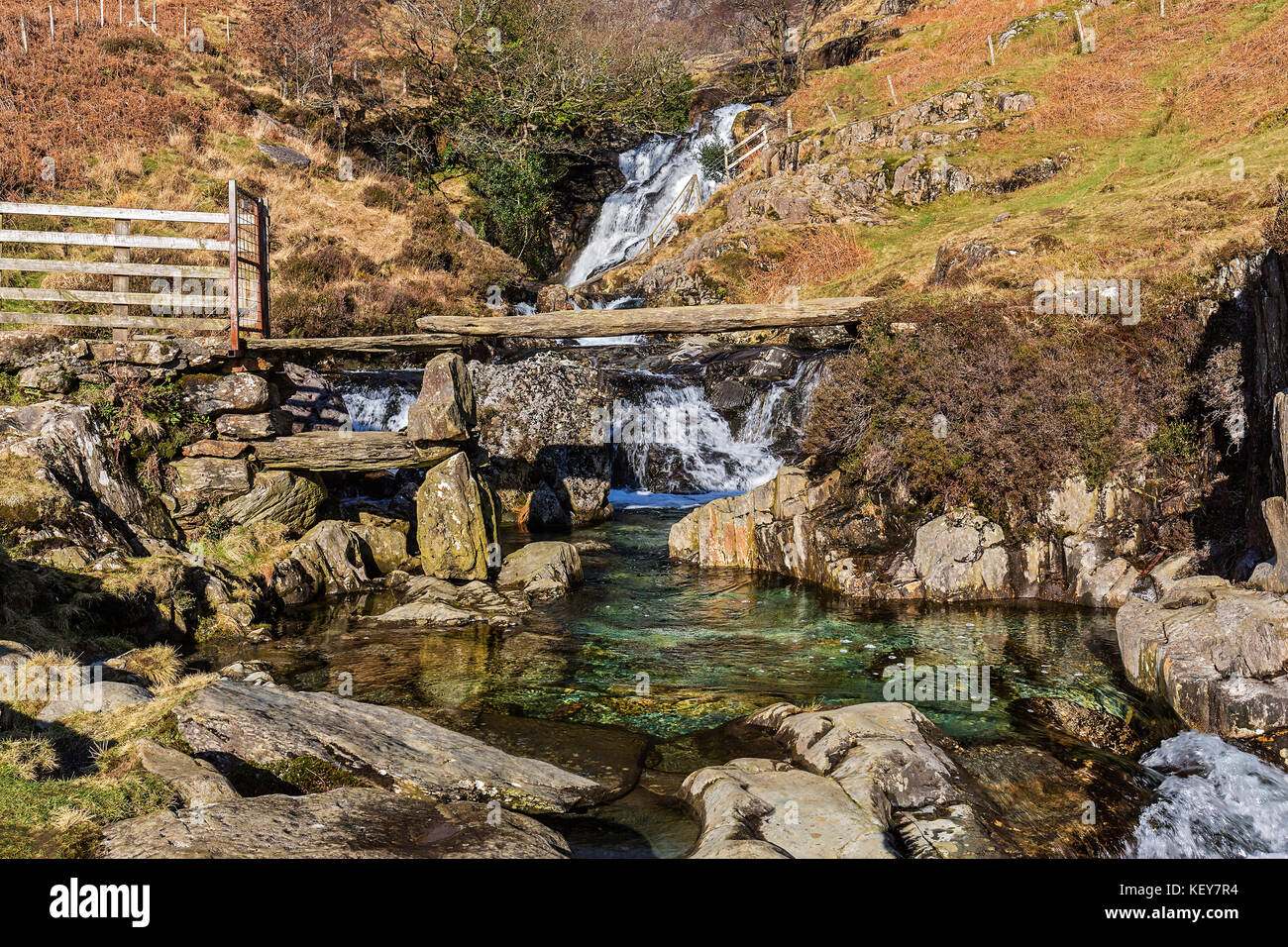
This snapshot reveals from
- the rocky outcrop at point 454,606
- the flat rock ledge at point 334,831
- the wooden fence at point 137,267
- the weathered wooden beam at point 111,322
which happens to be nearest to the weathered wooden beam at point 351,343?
the wooden fence at point 137,267

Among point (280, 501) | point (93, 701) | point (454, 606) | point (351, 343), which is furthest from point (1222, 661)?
point (351, 343)

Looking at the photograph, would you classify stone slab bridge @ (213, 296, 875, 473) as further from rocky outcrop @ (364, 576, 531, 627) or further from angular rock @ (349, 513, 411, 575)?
rocky outcrop @ (364, 576, 531, 627)

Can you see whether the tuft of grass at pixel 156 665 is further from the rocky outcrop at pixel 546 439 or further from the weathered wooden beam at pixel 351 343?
the rocky outcrop at pixel 546 439

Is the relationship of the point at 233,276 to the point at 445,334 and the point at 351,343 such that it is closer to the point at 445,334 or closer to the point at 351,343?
the point at 351,343

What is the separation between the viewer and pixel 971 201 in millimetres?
30016

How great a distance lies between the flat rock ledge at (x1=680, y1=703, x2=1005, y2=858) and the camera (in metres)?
5.55

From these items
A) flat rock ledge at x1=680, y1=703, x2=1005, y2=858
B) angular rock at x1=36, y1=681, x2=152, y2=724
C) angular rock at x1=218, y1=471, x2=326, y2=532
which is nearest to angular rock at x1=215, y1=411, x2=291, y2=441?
angular rock at x1=218, y1=471, x2=326, y2=532

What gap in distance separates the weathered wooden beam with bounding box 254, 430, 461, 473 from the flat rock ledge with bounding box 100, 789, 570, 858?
9.36 metres

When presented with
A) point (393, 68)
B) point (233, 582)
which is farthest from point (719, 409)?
point (393, 68)

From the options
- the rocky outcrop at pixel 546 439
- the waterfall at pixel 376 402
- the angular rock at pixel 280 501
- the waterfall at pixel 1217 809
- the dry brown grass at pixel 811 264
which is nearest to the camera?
the waterfall at pixel 1217 809

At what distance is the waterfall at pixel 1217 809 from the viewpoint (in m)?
6.32

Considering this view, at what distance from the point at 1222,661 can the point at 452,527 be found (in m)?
11.5

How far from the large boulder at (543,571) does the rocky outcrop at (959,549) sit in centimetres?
382

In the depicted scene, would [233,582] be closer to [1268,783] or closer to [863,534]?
[863,534]
